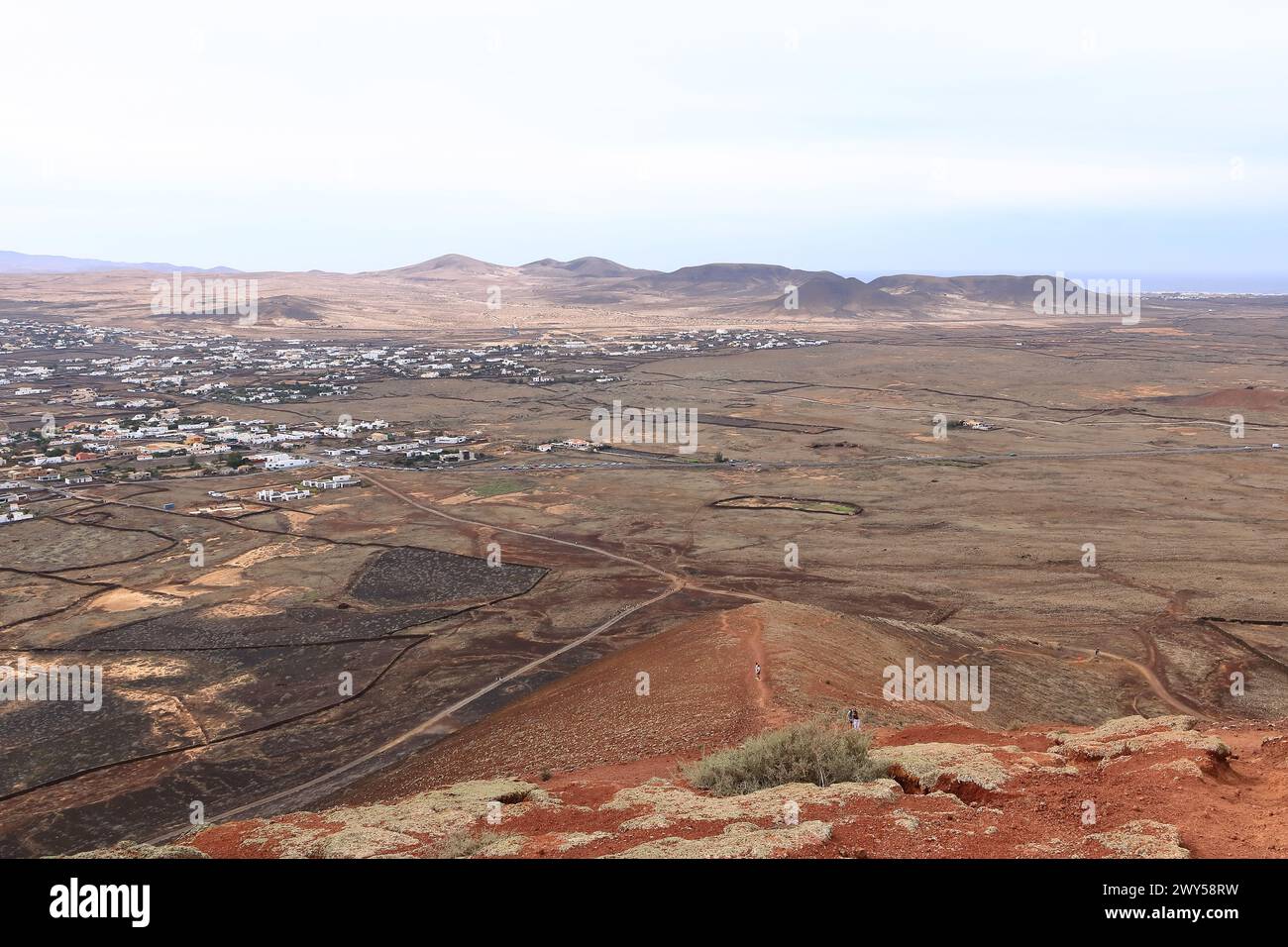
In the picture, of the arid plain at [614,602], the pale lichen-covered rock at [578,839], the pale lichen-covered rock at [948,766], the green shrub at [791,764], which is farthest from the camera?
the arid plain at [614,602]

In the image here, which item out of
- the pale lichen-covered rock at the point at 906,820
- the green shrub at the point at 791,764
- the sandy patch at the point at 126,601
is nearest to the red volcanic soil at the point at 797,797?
the pale lichen-covered rock at the point at 906,820

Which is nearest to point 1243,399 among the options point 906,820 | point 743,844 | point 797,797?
point 797,797

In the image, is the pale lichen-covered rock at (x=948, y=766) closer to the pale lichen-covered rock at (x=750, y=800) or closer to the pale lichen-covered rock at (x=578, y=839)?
the pale lichen-covered rock at (x=750, y=800)

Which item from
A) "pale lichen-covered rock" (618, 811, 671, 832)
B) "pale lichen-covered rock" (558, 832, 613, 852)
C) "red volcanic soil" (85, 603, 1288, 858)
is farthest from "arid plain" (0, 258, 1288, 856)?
"pale lichen-covered rock" (558, 832, 613, 852)

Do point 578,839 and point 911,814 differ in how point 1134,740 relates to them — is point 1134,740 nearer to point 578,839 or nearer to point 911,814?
point 911,814
